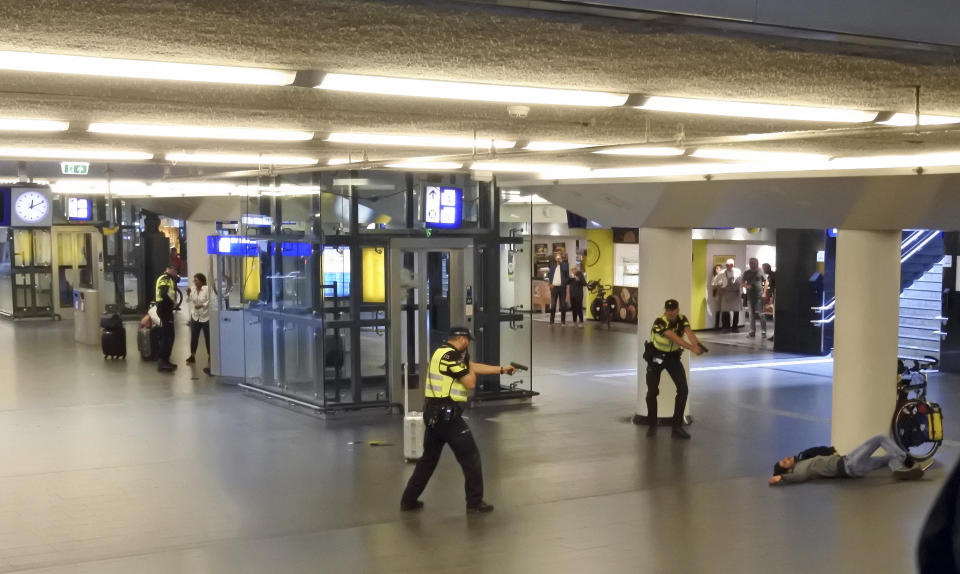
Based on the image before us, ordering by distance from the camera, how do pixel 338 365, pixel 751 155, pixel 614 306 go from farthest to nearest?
pixel 614 306 < pixel 338 365 < pixel 751 155

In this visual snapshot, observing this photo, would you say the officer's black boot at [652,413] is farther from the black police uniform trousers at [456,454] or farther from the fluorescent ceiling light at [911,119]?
the fluorescent ceiling light at [911,119]

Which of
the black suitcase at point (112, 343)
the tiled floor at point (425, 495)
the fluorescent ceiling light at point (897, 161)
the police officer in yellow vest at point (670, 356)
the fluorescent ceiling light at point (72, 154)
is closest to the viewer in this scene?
the tiled floor at point (425, 495)

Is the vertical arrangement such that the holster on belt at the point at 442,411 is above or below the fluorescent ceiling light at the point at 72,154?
below

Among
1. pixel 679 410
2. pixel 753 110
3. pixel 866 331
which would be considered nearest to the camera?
pixel 753 110

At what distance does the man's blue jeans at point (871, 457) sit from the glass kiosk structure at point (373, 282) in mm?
5371

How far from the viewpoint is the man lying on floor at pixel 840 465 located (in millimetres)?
9742

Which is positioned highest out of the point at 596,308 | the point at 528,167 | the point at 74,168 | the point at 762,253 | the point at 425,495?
the point at 74,168

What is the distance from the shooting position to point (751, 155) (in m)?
8.61

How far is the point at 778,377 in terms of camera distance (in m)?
16.8

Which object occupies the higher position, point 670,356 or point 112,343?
point 670,356

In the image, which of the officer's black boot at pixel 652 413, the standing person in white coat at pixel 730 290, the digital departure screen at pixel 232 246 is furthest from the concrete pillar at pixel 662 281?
the standing person in white coat at pixel 730 290

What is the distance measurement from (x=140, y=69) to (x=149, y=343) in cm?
1499

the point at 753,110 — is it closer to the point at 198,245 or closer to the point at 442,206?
the point at 442,206

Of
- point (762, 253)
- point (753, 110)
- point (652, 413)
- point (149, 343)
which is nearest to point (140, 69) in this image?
point (753, 110)
